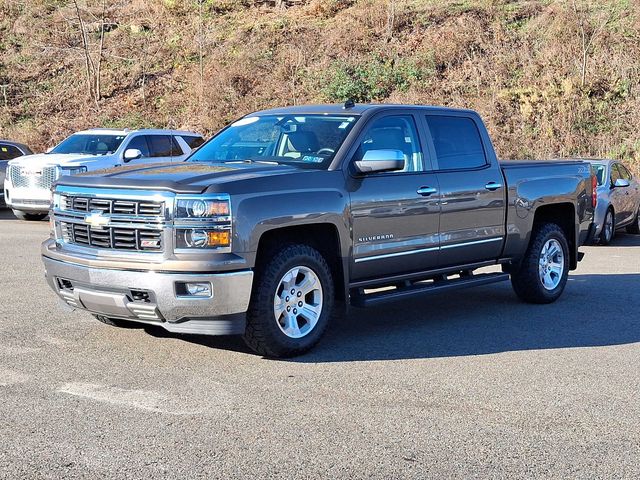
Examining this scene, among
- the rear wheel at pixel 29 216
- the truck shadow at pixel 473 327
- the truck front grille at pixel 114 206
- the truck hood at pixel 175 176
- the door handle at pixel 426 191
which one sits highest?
the truck hood at pixel 175 176

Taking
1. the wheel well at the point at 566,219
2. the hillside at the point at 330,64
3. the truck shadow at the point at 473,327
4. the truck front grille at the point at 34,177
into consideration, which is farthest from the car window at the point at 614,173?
the truck front grille at the point at 34,177

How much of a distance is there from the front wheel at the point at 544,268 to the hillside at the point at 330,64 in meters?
14.9

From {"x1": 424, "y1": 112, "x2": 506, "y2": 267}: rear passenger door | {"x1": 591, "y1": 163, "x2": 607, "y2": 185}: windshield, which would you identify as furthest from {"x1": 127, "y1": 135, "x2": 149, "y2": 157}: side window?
{"x1": 424, "y1": 112, "x2": 506, "y2": 267}: rear passenger door

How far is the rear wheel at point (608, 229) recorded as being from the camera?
52.5ft

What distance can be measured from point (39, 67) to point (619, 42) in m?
22.4

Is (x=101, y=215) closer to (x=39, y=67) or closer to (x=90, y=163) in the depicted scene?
(x=90, y=163)

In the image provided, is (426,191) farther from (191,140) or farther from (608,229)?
(191,140)

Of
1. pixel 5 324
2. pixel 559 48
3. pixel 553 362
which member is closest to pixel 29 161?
pixel 5 324

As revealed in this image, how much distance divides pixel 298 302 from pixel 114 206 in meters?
1.59

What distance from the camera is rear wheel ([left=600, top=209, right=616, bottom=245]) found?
16.0 metres

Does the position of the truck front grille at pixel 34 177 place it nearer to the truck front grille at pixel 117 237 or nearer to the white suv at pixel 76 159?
the white suv at pixel 76 159

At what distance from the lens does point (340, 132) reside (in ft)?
25.3

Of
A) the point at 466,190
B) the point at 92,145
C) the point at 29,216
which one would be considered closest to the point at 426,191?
the point at 466,190

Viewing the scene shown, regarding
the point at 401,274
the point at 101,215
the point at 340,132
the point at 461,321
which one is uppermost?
the point at 340,132
